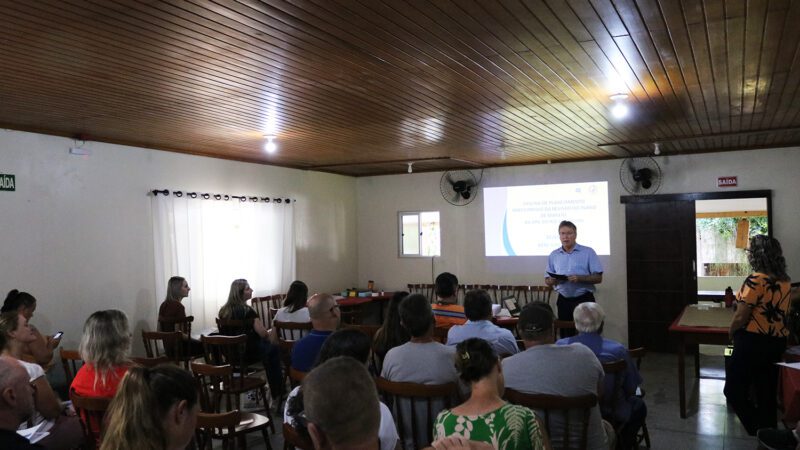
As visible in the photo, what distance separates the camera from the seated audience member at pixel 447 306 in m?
5.02

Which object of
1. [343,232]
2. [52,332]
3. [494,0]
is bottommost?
[52,332]

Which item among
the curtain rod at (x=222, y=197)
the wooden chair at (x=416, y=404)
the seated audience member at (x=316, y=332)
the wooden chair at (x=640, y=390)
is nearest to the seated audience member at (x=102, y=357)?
the seated audience member at (x=316, y=332)

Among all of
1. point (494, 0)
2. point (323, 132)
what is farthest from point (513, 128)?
point (494, 0)

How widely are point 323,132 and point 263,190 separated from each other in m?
2.50

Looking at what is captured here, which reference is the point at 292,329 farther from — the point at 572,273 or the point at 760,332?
the point at 760,332

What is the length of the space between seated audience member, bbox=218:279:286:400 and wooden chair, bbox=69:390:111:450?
2.57 metres

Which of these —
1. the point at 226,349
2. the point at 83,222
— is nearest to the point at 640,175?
the point at 226,349

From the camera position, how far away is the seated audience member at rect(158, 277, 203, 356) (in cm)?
626

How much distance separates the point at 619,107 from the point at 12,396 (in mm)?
4464

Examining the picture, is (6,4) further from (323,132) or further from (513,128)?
(513,128)

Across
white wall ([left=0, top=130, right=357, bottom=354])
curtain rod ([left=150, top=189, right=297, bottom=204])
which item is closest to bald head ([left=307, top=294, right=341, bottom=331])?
white wall ([left=0, top=130, right=357, bottom=354])

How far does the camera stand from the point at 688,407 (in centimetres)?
551

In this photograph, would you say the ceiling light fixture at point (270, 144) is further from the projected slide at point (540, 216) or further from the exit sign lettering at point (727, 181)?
the exit sign lettering at point (727, 181)

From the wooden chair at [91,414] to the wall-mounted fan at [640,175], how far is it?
706cm
